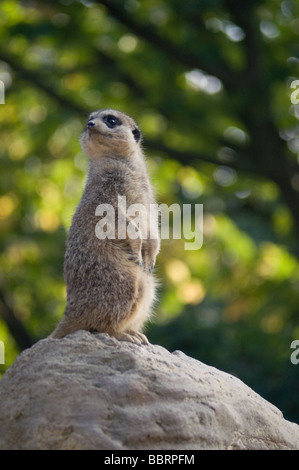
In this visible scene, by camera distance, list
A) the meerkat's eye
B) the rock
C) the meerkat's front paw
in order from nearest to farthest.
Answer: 1. the rock
2. the meerkat's front paw
3. the meerkat's eye

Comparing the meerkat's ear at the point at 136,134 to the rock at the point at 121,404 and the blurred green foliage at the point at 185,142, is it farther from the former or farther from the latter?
the blurred green foliage at the point at 185,142

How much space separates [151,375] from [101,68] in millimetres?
10489

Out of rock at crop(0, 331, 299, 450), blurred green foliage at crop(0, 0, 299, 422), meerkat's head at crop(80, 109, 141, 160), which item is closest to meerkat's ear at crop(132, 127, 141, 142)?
meerkat's head at crop(80, 109, 141, 160)

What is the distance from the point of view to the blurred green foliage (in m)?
13.6

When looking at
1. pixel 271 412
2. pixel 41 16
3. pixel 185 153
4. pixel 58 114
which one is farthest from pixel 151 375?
pixel 41 16

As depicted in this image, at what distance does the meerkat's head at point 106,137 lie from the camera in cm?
676

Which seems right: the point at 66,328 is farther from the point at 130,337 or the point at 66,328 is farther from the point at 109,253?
the point at 109,253

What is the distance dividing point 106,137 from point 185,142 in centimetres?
1002

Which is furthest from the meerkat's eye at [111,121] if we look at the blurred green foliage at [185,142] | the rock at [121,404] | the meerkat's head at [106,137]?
the blurred green foliage at [185,142]

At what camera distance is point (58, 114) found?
14.6 meters

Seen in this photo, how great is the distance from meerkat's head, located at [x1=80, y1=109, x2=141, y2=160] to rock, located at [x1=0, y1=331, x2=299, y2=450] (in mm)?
1815

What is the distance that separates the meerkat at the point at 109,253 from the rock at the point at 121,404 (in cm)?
22

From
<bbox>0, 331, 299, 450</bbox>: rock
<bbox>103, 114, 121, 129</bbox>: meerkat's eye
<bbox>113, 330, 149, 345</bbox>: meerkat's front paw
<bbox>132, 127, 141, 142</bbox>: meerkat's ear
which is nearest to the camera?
<bbox>0, 331, 299, 450</bbox>: rock

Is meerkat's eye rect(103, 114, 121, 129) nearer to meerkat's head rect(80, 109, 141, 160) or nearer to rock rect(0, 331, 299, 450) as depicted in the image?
meerkat's head rect(80, 109, 141, 160)
